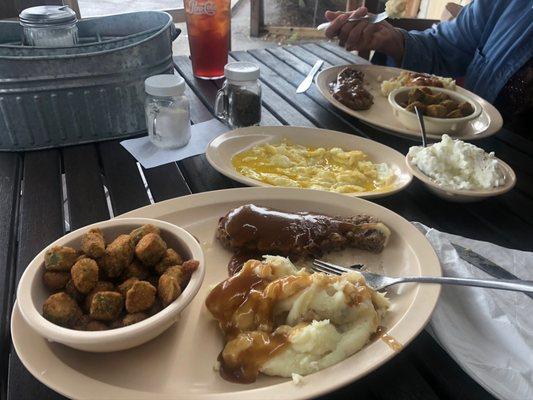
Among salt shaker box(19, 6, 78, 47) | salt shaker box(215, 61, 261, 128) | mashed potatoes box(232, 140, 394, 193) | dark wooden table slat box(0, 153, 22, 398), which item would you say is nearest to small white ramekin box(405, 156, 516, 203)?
mashed potatoes box(232, 140, 394, 193)

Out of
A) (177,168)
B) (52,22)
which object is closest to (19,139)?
(52,22)

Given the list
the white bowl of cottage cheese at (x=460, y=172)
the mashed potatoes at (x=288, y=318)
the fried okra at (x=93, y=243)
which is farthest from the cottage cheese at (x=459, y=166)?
the fried okra at (x=93, y=243)

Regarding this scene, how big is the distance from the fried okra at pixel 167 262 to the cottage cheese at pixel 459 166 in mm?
867

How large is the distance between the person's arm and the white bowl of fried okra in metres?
2.10

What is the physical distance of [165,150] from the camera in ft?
5.38

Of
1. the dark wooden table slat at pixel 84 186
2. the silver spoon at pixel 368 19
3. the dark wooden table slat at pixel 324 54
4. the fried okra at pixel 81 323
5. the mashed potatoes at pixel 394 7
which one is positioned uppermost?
the mashed potatoes at pixel 394 7

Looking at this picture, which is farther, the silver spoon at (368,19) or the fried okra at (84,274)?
the silver spoon at (368,19)

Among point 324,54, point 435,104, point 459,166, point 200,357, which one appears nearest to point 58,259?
point 200,357

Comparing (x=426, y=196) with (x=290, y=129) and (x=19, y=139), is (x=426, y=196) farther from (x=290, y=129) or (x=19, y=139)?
(x=19, y=139)

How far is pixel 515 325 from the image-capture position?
92cm

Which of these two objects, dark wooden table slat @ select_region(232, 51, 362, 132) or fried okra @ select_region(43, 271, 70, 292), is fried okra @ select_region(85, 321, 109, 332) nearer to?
fried okra @ select_region(43, 271, 70, 292)

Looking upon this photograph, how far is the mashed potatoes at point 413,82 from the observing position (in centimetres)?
205

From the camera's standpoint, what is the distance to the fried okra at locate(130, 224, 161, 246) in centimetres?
96

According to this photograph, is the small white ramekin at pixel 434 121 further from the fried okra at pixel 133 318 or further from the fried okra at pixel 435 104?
the fried okra at pixel 133 318
